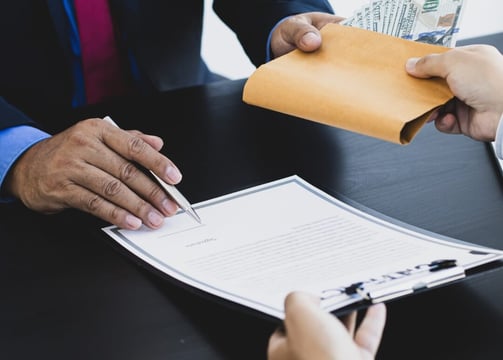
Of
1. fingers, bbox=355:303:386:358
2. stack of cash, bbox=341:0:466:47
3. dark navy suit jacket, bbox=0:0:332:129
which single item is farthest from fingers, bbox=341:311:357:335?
dark navy suit jacket, bbox=0:0:332:129

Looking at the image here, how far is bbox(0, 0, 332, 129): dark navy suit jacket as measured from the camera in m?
1.27

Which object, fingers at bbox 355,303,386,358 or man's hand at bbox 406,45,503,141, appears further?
man's hand at bbox 406,45,503,141

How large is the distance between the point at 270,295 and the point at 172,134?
1.47 ft

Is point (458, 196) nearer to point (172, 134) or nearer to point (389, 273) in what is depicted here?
point (389, 273)

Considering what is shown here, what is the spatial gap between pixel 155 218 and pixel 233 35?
6.82 feet

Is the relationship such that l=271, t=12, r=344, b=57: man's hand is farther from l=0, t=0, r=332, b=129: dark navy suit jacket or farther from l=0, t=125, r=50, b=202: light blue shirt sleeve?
l=0, t=125, r=50, b=202: light blue shirt sleeve

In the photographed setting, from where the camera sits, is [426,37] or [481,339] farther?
[426,37]

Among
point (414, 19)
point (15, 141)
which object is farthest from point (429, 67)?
point (15, 141)

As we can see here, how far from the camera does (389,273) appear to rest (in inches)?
27.1

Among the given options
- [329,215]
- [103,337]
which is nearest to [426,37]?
[329,215]

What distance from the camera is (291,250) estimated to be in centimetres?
76

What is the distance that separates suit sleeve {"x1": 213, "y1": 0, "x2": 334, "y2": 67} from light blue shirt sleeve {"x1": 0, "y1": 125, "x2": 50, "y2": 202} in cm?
48

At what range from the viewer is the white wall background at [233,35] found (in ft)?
8.97

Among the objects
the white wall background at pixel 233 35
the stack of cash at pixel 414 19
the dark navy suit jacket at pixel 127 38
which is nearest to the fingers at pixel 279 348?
the stack of cash at pixel 414 19
